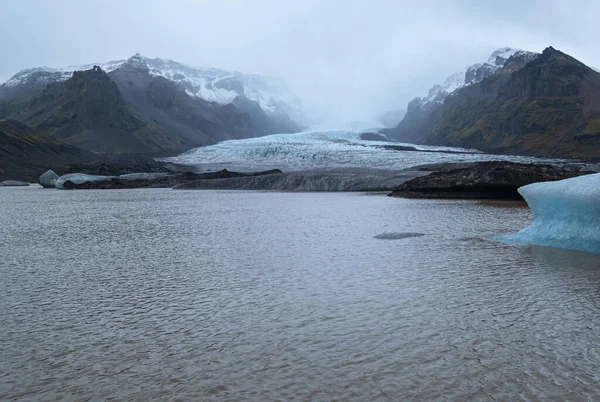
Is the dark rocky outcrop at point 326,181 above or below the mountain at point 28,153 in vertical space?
below

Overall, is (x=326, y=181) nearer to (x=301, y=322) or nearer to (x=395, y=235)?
(x=395, y=235)

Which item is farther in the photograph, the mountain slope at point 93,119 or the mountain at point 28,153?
the mountain slope at point 93,119

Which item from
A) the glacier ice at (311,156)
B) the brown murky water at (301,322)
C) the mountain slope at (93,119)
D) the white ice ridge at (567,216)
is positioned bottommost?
the brown murky water at (301,322)

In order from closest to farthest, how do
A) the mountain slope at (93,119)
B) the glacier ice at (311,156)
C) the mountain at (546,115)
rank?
the glacier ice at (311,156) < the mountain at (546,115) < the mountain slope at (93,119)

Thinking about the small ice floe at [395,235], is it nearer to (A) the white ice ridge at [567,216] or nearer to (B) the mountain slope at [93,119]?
(A) the white ice ridge at [567,216]

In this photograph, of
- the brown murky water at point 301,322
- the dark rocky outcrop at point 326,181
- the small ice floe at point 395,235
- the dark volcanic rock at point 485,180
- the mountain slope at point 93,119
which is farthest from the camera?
the mountain slope at point 93,119

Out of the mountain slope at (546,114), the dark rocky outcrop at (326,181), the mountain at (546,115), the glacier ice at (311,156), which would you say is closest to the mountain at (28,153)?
the glacier ice at (311,156)

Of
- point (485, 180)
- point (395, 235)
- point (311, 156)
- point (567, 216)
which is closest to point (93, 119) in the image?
point (311, 156)
